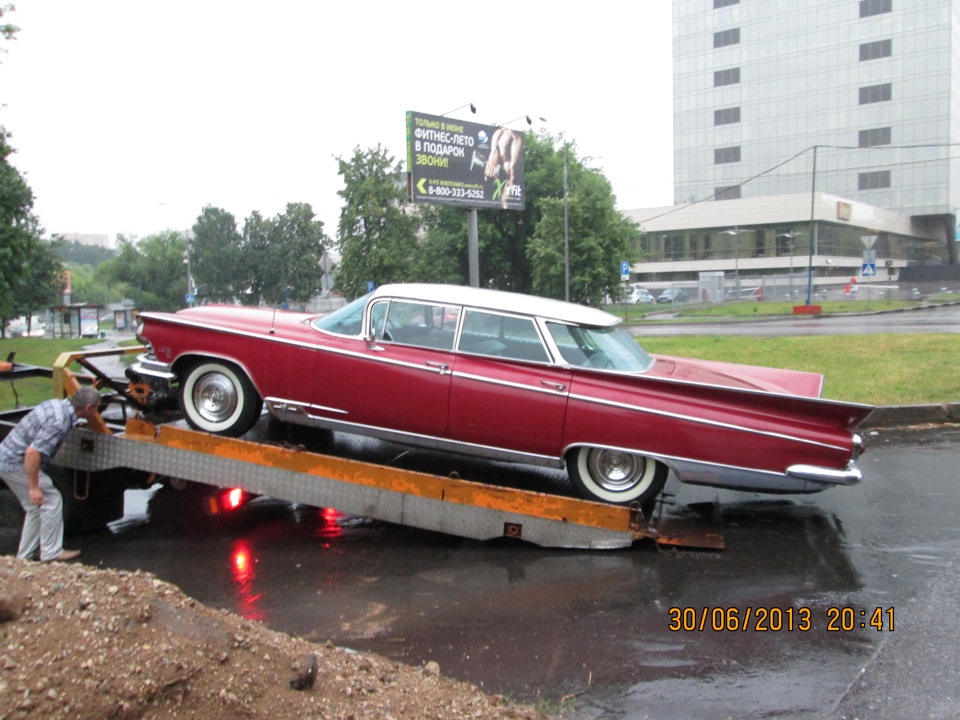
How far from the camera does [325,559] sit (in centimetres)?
565

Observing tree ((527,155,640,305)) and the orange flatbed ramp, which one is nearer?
the orange flatbed ramp

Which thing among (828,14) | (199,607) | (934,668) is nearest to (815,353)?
(934,668)

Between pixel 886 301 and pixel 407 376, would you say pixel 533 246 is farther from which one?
pixel 407 376

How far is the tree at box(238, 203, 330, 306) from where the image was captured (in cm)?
4100

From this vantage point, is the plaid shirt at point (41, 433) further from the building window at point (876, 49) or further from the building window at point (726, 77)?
the building window at point (726, 77)

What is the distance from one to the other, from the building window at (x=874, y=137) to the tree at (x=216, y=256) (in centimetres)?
5351

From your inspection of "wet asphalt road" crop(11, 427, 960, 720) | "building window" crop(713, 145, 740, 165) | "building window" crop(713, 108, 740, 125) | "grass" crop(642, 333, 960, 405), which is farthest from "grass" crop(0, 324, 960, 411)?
"building window" crop(713, 108, 740, 125)

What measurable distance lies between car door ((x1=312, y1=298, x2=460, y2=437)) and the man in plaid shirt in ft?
5.58

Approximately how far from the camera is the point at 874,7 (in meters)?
67.6

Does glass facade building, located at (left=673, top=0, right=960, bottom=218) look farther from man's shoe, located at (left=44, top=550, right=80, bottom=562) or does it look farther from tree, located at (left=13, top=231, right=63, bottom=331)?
man's shoe, located at (left=44, top=550, right=80, bottom=562)

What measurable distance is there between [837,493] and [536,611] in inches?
140

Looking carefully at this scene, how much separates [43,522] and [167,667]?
125 inches

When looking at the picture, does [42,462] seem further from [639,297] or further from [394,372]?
[639,297]

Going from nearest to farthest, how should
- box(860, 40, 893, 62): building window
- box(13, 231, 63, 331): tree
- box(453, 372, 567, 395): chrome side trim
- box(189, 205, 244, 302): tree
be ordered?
box(453, 372, 567, 395): chrome side trim < box(13, 231, 63, 331): tree < box(189, 205, 244, 302): tree < box(860, 40, 893, 62): building window
